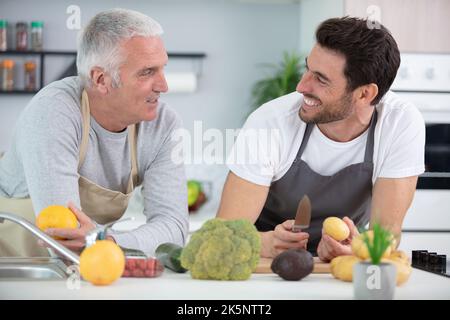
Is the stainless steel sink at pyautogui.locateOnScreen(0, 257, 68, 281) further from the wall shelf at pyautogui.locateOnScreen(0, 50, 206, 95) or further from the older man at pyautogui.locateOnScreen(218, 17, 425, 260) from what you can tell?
the wall shelf at pyautogui.locateOnScreen(0, 50, 206, 95)

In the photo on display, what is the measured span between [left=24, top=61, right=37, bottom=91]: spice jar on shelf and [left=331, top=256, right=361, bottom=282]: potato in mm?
2712

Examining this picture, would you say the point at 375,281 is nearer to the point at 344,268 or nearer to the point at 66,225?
the point at 344,268

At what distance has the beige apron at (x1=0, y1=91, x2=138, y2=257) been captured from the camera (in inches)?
78.0

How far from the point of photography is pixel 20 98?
12.9 feet

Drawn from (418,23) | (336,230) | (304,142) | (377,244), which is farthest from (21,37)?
(377,244)

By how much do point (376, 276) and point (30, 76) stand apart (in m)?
2.96

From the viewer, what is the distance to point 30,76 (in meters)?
3.88

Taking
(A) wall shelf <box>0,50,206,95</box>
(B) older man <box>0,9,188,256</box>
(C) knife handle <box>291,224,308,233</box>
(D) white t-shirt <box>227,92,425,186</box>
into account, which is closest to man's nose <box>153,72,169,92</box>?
(B) older man <box>0,9,188,256</box>

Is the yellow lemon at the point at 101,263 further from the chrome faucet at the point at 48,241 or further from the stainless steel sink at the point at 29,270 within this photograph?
the stainless steel sink at the point at 29,270

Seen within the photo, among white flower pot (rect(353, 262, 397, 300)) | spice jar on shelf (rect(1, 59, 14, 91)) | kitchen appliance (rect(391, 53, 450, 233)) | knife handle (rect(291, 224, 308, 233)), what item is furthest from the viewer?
spice jar on shelf (rect(1, 59, 14, 91))

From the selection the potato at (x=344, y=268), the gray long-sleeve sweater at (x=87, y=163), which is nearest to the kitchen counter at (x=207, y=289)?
the potato at (x=344, y=268)

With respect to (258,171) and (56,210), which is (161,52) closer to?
(258,171)

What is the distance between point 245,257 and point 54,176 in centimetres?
61
